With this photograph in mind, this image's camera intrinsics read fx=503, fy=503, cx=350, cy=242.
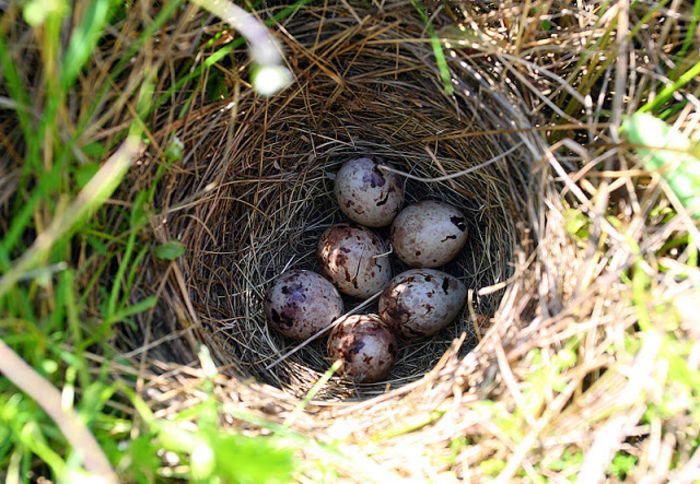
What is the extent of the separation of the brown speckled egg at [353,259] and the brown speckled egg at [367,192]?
0.26 feet

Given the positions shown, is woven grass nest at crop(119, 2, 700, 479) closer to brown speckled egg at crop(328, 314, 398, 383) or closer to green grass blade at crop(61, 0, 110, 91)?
brown speckled egg at crop(328, 314, 398, 383)

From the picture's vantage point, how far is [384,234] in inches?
98.0

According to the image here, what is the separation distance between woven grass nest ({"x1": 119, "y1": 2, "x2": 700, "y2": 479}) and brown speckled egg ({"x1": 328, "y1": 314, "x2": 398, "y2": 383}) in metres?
0.08

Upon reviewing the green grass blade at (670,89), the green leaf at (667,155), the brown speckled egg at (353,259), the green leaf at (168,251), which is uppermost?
the green grass blade at (670,89)

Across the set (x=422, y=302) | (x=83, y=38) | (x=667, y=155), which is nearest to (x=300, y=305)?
(x=422, y=302)

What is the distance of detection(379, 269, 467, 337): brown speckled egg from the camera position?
2092mm

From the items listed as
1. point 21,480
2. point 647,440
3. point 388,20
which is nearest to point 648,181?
point 647,440

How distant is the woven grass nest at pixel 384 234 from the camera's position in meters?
1.43

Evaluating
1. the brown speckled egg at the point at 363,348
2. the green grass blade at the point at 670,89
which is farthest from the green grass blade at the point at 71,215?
the green grass blade at the point at 670,89

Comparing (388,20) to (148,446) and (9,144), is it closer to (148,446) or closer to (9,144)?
(9,144)

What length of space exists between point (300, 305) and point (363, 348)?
0.32m

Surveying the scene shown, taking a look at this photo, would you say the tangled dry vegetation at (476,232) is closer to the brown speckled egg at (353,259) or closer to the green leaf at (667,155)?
the green leaf at (667,155)

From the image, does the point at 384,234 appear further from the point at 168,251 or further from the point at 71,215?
the point at 71,215

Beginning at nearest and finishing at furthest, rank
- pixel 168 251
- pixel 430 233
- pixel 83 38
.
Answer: pixel 83 38 → pixel 168 251 → pixel 430 233
